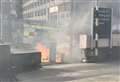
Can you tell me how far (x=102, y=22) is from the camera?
2114 centimetres

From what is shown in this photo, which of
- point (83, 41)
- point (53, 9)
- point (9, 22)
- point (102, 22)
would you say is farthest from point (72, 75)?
point (53, 9)

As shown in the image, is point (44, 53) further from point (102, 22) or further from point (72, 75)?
point (72, 75)

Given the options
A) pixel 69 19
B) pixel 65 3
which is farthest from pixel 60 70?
pixel 65 3

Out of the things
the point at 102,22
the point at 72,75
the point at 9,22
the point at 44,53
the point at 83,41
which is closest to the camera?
the point at 72,75

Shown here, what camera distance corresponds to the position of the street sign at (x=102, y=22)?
2080 cm

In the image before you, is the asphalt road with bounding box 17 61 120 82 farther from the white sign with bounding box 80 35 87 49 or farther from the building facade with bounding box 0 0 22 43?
the building facade with bounding box 0 0 22 43

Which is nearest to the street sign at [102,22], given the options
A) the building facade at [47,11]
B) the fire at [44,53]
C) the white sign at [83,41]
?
the white sign at [83,41]

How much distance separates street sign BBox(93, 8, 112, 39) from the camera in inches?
819

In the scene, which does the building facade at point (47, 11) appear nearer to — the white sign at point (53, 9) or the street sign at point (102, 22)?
the white sign at point (53, 9)

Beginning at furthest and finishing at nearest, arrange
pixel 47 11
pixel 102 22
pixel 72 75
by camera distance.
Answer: pixel 47 11, pixel 102 22, pixel 72 75

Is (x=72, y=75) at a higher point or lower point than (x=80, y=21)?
lower

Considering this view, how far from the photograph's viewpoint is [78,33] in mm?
24438

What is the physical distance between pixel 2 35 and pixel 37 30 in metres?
3.62

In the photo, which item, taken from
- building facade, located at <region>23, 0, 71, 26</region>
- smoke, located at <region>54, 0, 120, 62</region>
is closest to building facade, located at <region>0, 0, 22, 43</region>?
building facade, located at <region>23, 0, 71, 26</region>
